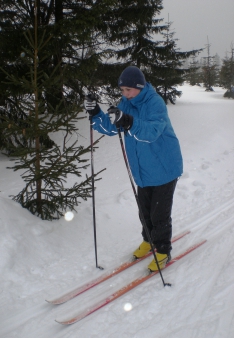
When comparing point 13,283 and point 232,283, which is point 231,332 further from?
point 13,283

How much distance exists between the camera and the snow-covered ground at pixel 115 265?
110 inches

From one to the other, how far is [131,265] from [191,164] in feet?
16.0

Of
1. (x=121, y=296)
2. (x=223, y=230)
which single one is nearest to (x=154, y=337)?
(x=121, y=296)

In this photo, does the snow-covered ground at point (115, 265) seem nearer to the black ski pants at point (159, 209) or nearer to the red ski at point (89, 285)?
the red ski at point (89, 285)

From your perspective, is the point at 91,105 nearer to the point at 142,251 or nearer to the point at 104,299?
the point at 142,251

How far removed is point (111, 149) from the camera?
33.1ft

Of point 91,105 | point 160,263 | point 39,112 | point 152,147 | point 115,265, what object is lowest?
point 115,265

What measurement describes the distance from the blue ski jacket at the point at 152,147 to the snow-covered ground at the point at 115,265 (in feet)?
4.12

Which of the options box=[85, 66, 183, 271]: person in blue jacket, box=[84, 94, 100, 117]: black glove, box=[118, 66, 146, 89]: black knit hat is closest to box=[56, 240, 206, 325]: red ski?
box=[85, 66, 183, 271]: person in blue jacket

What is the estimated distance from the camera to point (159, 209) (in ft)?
12.0

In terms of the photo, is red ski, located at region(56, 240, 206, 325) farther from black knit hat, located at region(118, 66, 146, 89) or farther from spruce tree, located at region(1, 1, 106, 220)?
black knit hat, located at region(118, 66, 146, 89)

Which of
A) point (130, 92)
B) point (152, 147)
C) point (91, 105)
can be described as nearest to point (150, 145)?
point (152, 147)

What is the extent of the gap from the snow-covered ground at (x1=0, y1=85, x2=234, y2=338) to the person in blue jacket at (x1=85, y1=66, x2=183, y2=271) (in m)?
0.58

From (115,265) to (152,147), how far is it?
169 cm
